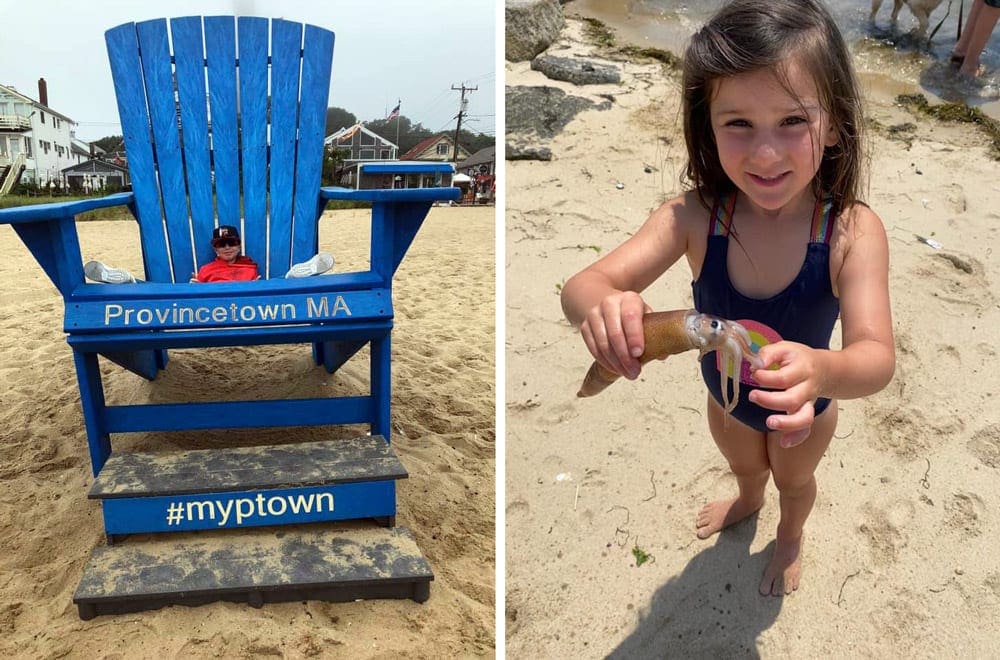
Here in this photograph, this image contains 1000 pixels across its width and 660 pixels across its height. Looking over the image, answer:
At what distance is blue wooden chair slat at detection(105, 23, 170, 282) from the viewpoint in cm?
277

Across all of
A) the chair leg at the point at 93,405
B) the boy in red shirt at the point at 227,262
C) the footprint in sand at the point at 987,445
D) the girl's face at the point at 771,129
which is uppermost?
the girl's face at the point at 771,129

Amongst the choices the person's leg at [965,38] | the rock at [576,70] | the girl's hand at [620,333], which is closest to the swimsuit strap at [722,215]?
the girl's hand at [620,333]

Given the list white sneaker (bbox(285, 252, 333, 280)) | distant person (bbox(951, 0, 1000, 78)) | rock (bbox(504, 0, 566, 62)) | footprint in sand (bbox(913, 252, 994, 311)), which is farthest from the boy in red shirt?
distant person (bbox(951, 0, 1000, 78))

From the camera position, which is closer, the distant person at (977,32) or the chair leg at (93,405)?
the chair leg at (93,405)

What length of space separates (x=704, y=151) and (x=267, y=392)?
2.09m

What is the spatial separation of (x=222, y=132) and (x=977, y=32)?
4880 millimetres

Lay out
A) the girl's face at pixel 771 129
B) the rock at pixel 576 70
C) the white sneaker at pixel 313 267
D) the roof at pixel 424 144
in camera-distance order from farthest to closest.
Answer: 1. the roof at pixel 424 144
2. the rock at pixel 576 70
3. the white sneaker at pixel 313 267
4. the girl's face at pixel 771 129

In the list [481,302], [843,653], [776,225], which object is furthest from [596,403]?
[481,302]

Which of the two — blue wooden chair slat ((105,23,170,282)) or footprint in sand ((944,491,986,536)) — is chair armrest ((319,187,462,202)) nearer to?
blue wooden chair slat ((105,23,170,282))

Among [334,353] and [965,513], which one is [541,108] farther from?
[965,513]

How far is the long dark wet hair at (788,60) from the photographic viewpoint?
1.16m

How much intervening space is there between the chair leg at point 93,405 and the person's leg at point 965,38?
219 inches

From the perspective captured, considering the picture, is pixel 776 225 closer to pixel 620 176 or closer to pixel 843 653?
pixel 843 653

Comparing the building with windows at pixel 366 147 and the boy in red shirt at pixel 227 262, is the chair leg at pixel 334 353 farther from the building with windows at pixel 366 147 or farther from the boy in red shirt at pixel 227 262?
the building with windows at pixel 366 147
